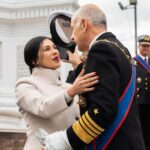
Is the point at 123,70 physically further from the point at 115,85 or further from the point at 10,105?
the point at 10,105

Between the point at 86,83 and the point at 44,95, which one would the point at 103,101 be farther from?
the point at 44,95

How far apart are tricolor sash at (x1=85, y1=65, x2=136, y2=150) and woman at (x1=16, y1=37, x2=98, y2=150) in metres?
0.32

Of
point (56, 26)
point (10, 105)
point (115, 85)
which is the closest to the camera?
point (115, 85)

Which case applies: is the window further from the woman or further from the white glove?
the white glove

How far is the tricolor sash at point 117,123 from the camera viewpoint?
355cm

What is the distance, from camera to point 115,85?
11.3 ft

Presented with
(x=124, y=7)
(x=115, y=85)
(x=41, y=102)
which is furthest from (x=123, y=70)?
(x=124, y=7)

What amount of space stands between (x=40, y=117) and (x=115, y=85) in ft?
3.25

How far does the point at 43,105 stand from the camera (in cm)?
409

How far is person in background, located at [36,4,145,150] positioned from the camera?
3.45 metres

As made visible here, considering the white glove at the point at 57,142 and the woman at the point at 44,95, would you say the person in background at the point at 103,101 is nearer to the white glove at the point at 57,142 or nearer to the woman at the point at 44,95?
the white glove at the point at 57,142

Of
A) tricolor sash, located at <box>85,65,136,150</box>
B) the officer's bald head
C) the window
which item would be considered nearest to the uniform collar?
the officer's bald head

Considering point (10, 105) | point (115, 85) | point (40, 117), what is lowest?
point (10, 105)

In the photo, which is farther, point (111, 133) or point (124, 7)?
point (124, 7)
